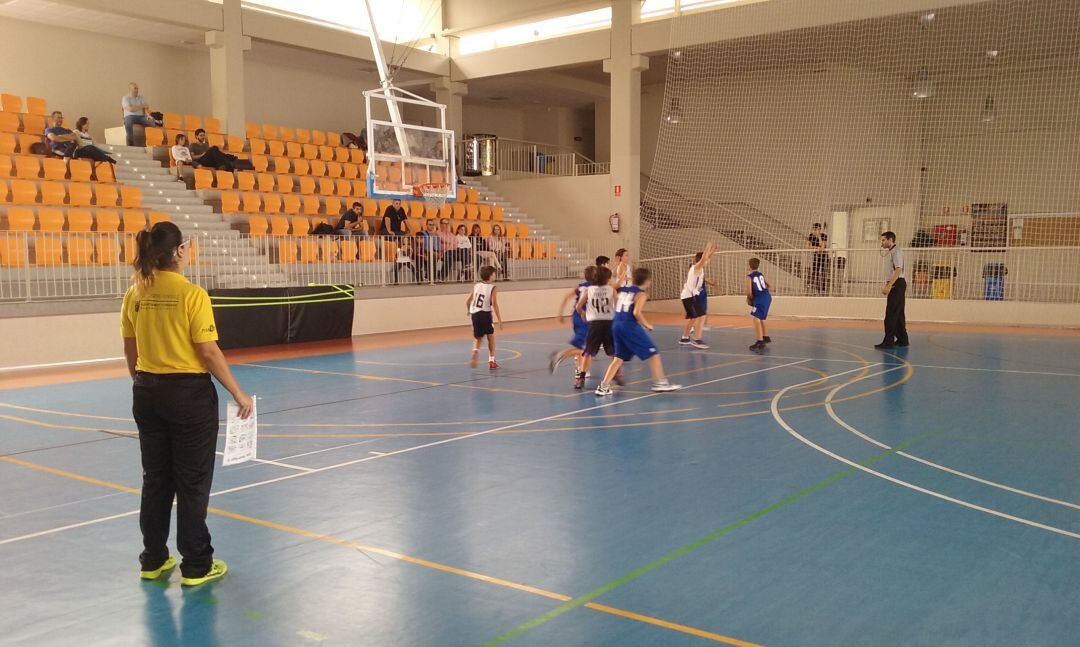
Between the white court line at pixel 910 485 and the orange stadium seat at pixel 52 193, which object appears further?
the orange stadium seat at pixel 52 193

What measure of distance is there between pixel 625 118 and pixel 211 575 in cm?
2343

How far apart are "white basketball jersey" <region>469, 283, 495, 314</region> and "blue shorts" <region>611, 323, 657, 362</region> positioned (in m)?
2.92

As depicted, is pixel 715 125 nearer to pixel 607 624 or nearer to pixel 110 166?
pixel 110 166

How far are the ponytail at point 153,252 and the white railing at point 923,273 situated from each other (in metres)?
16.9

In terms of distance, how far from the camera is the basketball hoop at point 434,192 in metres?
20.5

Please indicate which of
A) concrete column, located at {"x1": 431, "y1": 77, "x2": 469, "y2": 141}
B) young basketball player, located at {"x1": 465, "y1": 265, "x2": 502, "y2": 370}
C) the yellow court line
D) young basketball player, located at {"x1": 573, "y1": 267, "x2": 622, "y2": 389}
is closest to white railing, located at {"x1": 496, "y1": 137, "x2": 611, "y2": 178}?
concrete column, located at {"x1": 431, "y1": 77, "x2": 469, "y2": 141}

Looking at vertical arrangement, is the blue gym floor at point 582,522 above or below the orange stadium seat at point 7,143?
below

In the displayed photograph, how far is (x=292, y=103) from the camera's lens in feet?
93.6

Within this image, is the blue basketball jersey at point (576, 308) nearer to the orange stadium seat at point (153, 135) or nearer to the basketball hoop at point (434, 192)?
the basketball hoop at point (434, 192)

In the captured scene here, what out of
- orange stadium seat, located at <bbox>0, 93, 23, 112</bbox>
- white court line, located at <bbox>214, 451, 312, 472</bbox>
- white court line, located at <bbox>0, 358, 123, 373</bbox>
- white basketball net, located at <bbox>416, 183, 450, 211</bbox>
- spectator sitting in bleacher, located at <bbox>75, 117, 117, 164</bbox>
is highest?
orange stadium seat, located at <bbox>0, 93, 23, 112</bbox>

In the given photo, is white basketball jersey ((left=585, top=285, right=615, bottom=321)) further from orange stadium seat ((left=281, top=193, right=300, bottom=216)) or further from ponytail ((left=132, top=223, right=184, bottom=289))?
orange stadium seat ((left=281, top=193, right=300, bottom=216))

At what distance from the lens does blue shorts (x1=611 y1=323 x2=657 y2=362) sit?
34.6 feet

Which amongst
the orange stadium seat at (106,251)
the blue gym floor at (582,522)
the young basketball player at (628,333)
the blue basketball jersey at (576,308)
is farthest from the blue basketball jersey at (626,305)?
the orange stadium seat at (106,251)

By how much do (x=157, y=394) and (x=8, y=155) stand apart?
16.4 metres
